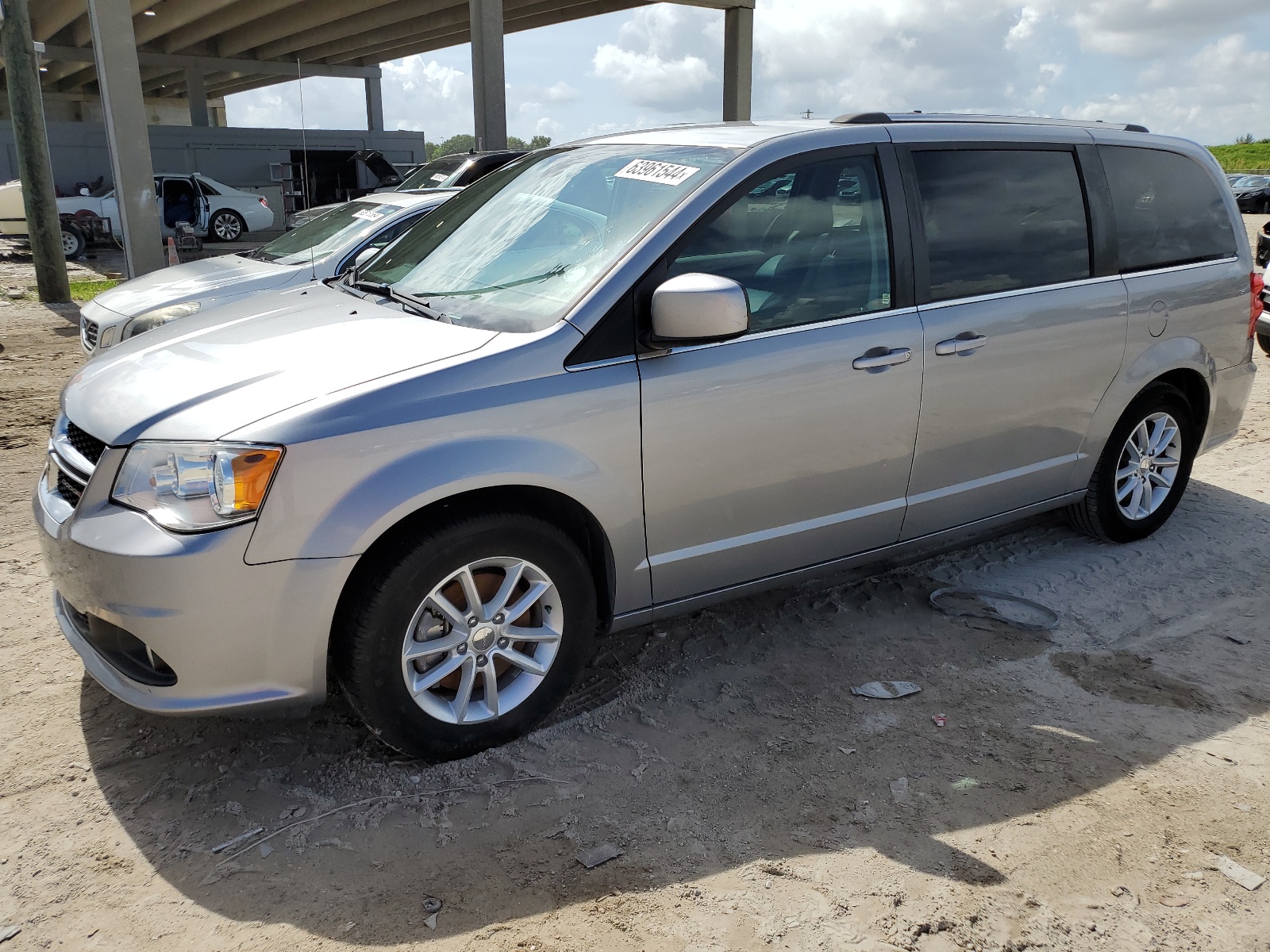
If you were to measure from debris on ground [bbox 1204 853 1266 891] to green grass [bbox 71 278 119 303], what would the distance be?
13.2m

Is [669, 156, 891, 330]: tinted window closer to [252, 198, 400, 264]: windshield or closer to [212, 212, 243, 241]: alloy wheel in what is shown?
[252, 198, 400, 264]: windshield

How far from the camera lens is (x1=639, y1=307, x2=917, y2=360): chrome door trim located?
10.2 ft

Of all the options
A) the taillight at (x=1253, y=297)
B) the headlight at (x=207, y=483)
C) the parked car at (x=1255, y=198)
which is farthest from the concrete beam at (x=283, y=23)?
the parked car at (x=1255, y=198)

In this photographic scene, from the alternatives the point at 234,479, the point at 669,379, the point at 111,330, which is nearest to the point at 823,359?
the point at 669,379

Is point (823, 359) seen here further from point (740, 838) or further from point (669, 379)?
point (740, 838)

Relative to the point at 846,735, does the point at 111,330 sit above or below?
above

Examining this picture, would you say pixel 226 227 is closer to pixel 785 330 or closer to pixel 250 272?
pixel 250 272

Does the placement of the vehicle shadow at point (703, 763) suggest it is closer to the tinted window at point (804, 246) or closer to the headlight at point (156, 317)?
the tinted window at point (804, 246)

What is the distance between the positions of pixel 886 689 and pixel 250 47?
35.2 metres

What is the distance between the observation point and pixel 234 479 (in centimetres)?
257

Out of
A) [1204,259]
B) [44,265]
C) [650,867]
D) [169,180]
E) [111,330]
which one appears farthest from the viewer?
[169,180]

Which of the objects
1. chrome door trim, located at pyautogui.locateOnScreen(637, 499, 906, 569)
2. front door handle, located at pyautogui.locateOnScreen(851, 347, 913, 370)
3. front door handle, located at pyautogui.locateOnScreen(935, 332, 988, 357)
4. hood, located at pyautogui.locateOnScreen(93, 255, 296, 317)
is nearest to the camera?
chrome door trim, located at pyautogui.locateOnScreen(637, 499, 906, 569)

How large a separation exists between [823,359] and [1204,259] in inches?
95.3

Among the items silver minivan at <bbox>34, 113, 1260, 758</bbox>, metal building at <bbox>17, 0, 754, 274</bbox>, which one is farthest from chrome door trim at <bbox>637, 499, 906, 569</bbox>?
metal building at <bbox>17, 0, 754, 274</bbox>
